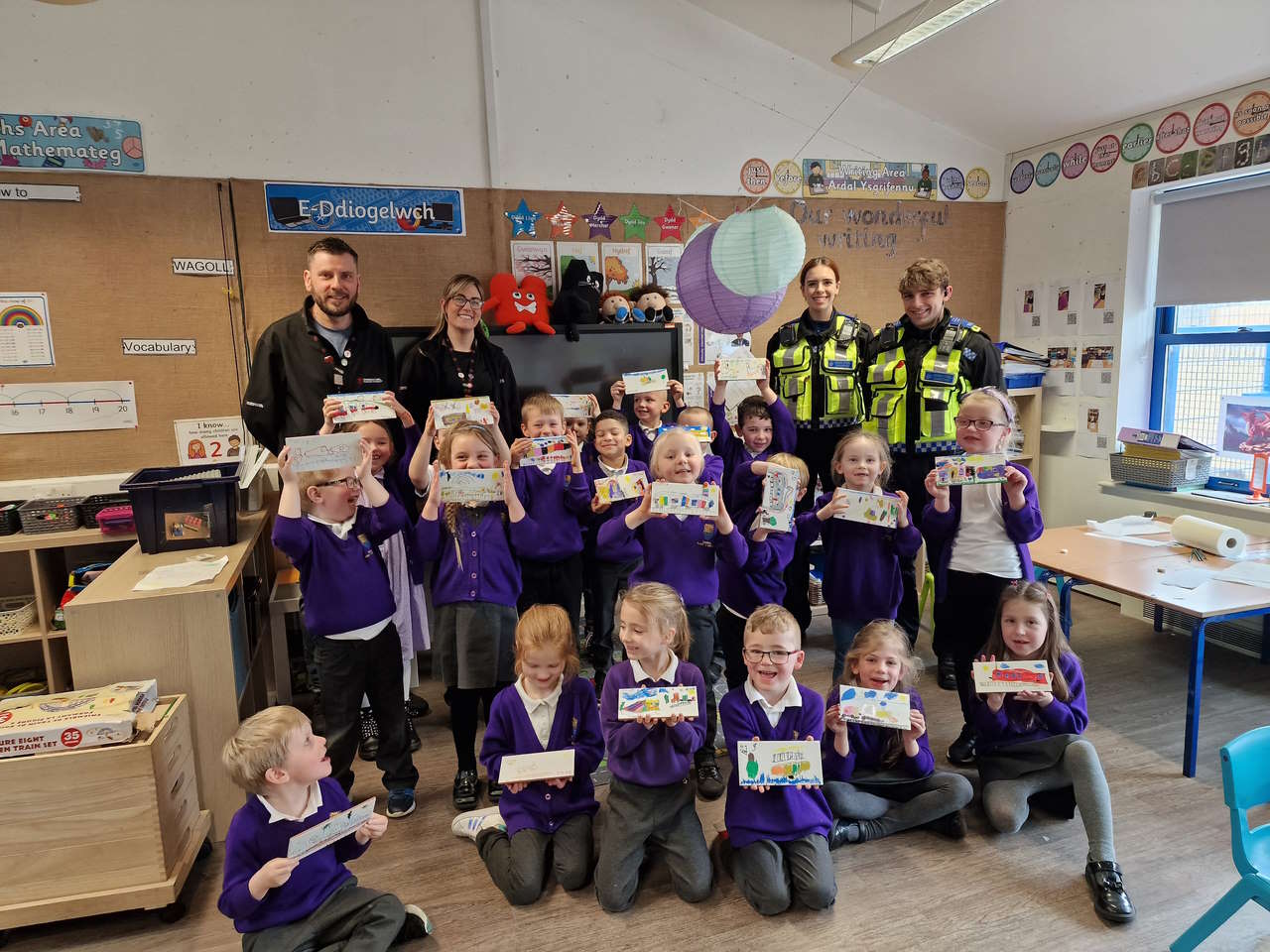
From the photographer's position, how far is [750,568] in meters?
2.73

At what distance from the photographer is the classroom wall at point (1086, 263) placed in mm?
4344

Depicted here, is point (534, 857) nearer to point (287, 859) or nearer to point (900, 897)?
point (287, 859)

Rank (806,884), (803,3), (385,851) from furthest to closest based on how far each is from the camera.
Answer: (803,3), (385,851), (806,884)

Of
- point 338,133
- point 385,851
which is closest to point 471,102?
point 338,133

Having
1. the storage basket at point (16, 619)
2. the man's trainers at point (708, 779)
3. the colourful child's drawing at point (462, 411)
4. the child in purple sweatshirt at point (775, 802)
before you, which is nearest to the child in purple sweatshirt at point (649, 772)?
the child in purple sweatshirt at point (775, 802)

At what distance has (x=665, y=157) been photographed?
4.39 metres

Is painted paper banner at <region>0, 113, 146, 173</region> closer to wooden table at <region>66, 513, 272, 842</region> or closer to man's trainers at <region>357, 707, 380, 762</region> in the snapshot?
wooden table at <region>66, 513, 272, 842</region>

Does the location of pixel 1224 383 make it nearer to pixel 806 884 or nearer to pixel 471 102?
pixel 806 884

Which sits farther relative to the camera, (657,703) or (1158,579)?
(1158,579)

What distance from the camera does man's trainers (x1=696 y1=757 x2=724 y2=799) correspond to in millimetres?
2615

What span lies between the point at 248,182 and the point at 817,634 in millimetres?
3649

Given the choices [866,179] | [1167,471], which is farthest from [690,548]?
[866,179]

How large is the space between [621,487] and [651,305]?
1.97 m

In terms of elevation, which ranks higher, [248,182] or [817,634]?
[248,182]
